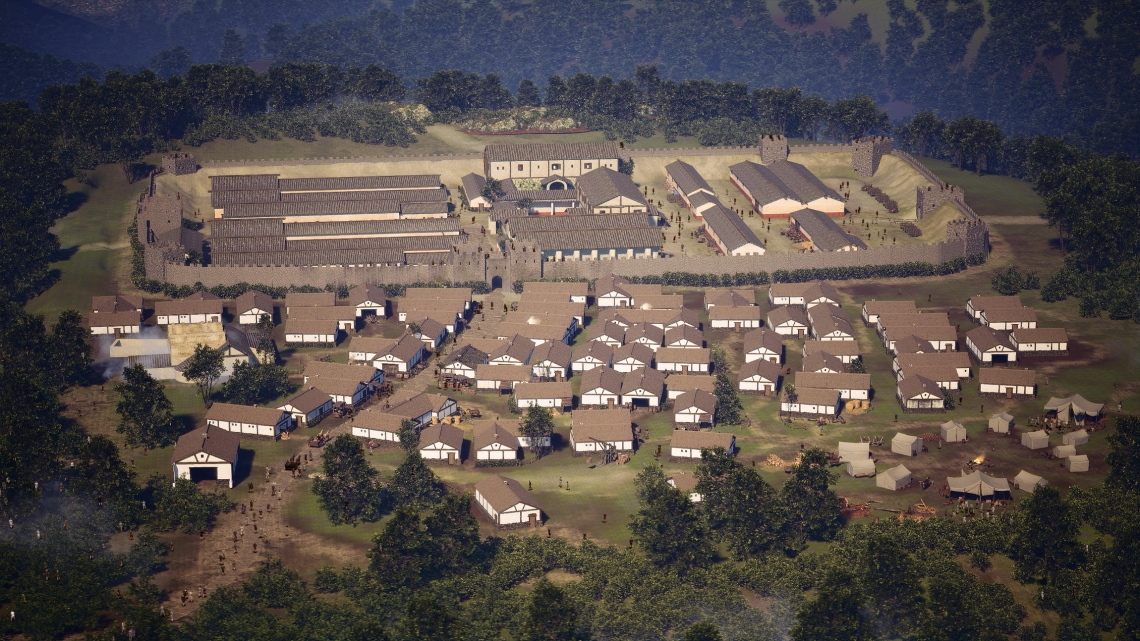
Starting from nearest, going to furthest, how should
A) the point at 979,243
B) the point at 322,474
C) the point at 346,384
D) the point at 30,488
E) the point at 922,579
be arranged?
1. the point at 922,579
2. the point at 30,488
3. the point at 322,474
4. the point at 346,384
5. the point at 979,243

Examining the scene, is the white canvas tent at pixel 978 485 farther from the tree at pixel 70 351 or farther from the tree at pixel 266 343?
the tree at pixel 70 351

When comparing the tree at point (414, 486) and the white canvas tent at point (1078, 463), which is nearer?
the tree at point (414, 486)

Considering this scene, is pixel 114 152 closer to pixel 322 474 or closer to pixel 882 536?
pixel 322 474

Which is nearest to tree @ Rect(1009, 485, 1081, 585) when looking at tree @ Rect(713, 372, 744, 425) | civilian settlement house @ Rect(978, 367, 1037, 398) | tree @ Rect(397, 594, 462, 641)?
civilian settlement house @ Rect(978, 367, 1037, 398)

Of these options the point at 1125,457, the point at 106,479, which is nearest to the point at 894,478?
the point at 1125,457

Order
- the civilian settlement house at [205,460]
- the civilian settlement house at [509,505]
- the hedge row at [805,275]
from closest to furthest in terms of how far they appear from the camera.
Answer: the civilian settlement house at [509,505], the civilian settlement house at [205,460], the hedge row at [805,275]

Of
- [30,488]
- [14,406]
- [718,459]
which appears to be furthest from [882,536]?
[14,406]

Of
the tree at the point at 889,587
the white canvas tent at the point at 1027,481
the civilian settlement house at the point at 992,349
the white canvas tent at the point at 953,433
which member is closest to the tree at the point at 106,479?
the tree at the point at 889,587
